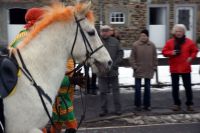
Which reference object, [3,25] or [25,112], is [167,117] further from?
[3,25]

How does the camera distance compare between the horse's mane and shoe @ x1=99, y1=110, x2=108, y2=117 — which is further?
shoe @ x1=99, y1=110, x2=108, y2=117

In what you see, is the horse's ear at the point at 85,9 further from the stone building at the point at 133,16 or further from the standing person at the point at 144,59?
the stone building at the point at 133,16

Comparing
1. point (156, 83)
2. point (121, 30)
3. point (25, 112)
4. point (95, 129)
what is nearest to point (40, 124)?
point (25, 112)

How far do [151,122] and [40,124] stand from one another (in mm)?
4510

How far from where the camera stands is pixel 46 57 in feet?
13.5

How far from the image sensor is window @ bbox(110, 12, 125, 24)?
21875 mm

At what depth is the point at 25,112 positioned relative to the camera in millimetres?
3879

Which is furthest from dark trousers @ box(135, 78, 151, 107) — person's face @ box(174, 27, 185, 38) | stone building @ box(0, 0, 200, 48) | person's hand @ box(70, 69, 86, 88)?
stone building @ box(0, 0, 200, 48)

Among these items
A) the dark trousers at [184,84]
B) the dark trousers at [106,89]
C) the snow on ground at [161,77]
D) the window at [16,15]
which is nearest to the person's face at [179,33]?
the dark trousers at [184,84]

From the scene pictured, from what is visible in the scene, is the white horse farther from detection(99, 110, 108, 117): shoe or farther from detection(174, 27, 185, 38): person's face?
detection(174, 27, 185, 38): person's face

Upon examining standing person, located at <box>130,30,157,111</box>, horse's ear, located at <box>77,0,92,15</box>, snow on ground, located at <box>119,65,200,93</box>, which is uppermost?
horse's ear, located at <box>77,0,92,15</box>

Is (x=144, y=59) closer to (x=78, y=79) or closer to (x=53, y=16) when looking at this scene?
(x=78, y=79)

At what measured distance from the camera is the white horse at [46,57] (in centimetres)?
387

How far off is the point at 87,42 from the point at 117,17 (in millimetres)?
17814
